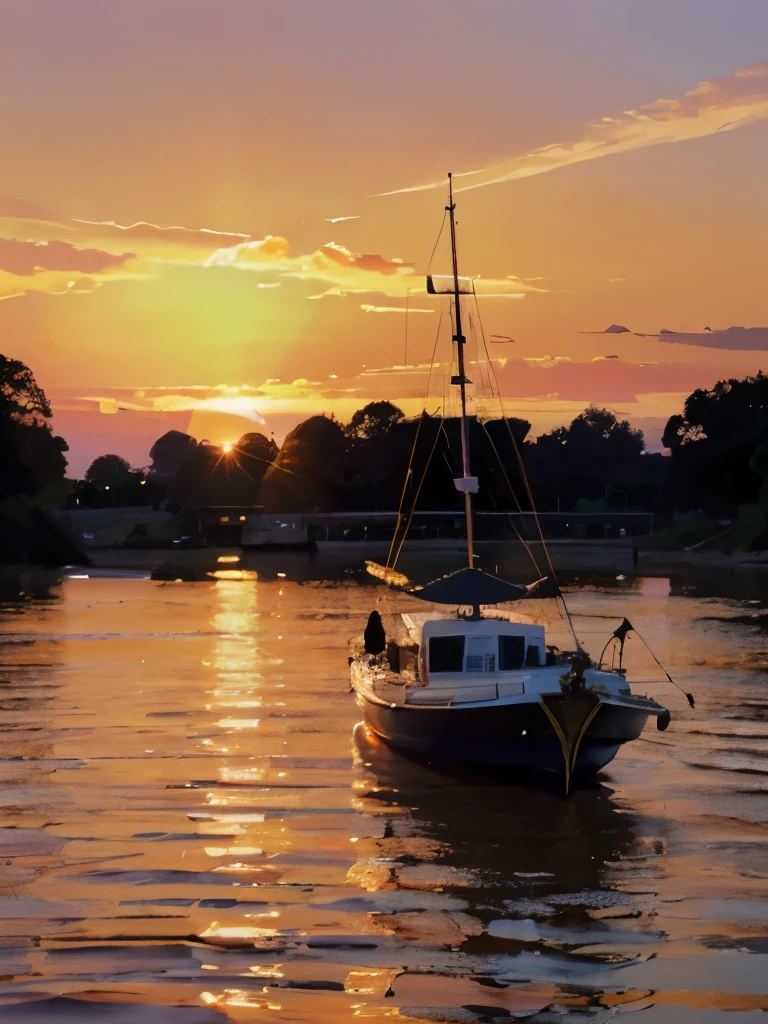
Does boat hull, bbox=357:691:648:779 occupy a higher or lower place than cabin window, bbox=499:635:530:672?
lower

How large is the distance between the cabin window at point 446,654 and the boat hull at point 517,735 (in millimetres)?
1477

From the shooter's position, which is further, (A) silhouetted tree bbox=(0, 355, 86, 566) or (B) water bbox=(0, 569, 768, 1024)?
(A) silhouetted tree bbox=(0, 355, 86, 566)

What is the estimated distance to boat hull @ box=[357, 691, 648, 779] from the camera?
1186 inches

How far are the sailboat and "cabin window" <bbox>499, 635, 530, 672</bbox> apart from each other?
0.02 meters

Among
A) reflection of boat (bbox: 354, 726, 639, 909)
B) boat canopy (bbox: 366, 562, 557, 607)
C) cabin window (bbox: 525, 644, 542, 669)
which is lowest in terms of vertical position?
reflection of boat (bbox: 354, 726, 639, 909)

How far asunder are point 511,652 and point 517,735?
10.6ft

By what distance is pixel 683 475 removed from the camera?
640 ft

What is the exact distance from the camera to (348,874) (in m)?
23.5

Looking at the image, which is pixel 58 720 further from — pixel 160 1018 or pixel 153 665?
pixel 160 1018

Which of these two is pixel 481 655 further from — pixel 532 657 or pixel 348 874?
pixel 348 874

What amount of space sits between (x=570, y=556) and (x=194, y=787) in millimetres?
158389

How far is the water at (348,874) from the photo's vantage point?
58.1 ft

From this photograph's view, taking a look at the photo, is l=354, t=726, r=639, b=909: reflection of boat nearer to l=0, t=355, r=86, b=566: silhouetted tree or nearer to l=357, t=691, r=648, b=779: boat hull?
l=357, t=691, r=648, b=779: boat hull

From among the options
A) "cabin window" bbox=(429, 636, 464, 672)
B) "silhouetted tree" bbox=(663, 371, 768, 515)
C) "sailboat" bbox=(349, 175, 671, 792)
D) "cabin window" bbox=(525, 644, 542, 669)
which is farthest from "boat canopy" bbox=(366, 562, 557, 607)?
"silhouetted tree" bbox=(663, 371, 768, 515)
